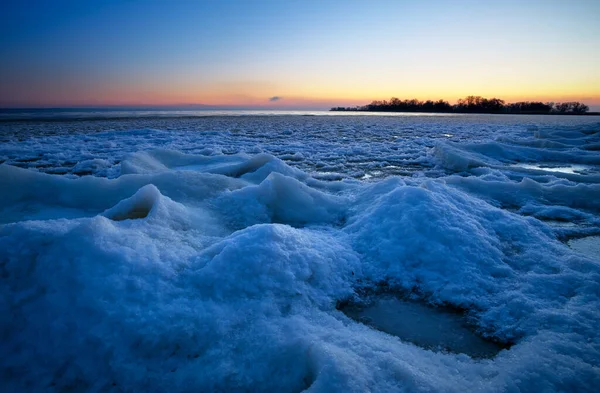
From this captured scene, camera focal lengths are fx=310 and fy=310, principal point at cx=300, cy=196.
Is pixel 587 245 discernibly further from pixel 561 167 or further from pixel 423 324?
pixel 561 167

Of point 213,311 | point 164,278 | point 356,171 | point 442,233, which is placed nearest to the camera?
point 213,311

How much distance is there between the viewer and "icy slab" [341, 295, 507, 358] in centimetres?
182

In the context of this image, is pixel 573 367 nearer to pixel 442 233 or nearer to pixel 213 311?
pixel 442 233

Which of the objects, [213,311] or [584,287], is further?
[584,287]

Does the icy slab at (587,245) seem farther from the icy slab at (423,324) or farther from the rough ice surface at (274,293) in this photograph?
the icy slab at (423,324)

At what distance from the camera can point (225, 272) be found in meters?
2.01

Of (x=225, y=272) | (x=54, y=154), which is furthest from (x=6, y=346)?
(x=54, y=154)

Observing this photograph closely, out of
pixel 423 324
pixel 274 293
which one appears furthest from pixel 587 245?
pixel 274 293

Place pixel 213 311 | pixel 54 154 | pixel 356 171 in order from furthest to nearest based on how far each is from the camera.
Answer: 1. pixel 54 154
2. pixel 356 171
3. pixel 213 311

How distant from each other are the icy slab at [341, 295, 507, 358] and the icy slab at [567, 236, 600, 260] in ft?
6.27

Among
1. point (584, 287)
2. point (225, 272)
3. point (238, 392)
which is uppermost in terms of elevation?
point (225, 272)

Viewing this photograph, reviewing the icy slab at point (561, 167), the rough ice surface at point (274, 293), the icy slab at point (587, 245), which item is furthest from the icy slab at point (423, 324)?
the icy slab at point (561, 167)

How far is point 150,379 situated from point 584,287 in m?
2.76

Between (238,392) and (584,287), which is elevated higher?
(584,287)
